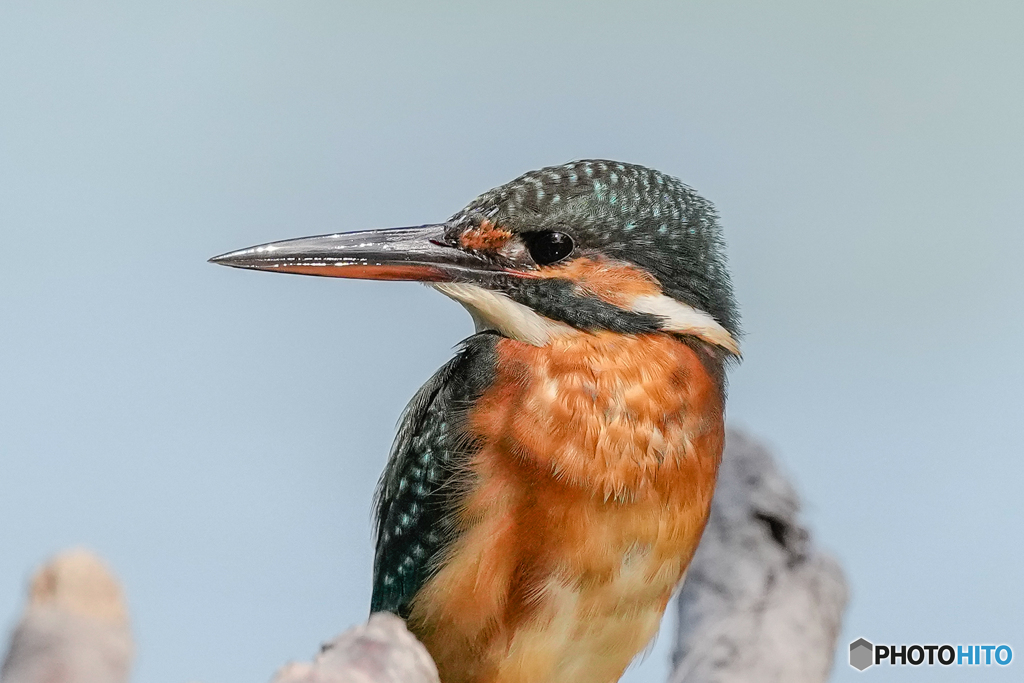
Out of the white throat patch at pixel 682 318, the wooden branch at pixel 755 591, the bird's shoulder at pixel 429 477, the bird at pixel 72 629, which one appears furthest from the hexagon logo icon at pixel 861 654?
the bird at pixel 72 629

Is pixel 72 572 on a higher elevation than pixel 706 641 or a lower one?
higher

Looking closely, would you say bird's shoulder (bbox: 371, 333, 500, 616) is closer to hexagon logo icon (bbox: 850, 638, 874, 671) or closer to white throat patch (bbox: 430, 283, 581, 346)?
white throat patch (bbox: 430, 283, 581, 346)

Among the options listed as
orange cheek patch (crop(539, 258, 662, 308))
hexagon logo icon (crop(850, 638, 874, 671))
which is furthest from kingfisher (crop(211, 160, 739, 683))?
hexagon logo icon (crop(850, 638, 874, 671))

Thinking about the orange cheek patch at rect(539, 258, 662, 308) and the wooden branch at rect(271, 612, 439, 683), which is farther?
the orange cheek patch at rect(539, 258, 662, 308)

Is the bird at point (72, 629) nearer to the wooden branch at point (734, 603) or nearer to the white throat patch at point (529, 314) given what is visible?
the wooden branch at point (734, 603)

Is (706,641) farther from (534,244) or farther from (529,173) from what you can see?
(529,173)

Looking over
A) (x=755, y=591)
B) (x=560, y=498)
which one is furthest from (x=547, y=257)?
(x=755, y=591)

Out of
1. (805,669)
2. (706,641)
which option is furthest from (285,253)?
(805,669)
